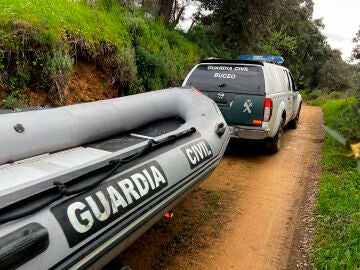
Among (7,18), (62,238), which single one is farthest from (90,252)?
(7,18)

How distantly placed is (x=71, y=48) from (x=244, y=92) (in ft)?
10.9

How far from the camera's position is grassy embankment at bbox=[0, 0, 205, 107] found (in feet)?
17.9

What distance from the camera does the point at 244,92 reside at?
6535 millimetres

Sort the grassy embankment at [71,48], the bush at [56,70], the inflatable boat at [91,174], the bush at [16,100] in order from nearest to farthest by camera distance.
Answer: the inflatable boat at [91,174], the bush at [16,100], the grassy embankment at [71,48], the bush at [56,70]

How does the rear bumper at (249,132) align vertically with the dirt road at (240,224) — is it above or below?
above

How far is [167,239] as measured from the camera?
158 inches

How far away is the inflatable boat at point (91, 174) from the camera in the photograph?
6.54 feet

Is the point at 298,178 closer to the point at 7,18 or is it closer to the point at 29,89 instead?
the point at 29,89

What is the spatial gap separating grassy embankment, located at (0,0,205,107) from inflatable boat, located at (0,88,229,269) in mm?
1734

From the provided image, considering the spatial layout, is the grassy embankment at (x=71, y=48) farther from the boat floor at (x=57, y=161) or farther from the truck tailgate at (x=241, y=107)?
the truck tailgate at (x=241, y=107)

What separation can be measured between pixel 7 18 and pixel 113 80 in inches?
93.5

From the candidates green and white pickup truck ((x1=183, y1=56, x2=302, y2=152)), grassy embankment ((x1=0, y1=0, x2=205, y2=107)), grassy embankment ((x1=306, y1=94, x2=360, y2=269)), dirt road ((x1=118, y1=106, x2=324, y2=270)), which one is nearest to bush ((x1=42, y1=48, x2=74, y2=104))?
grassy embankment ((x1=0, y1=0, x2=205, y2=107))

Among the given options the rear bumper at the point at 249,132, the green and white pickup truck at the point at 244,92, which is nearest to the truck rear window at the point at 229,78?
the green and white pickup truck at the point at 244,92

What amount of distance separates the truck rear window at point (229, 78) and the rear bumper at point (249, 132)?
2.22ft
